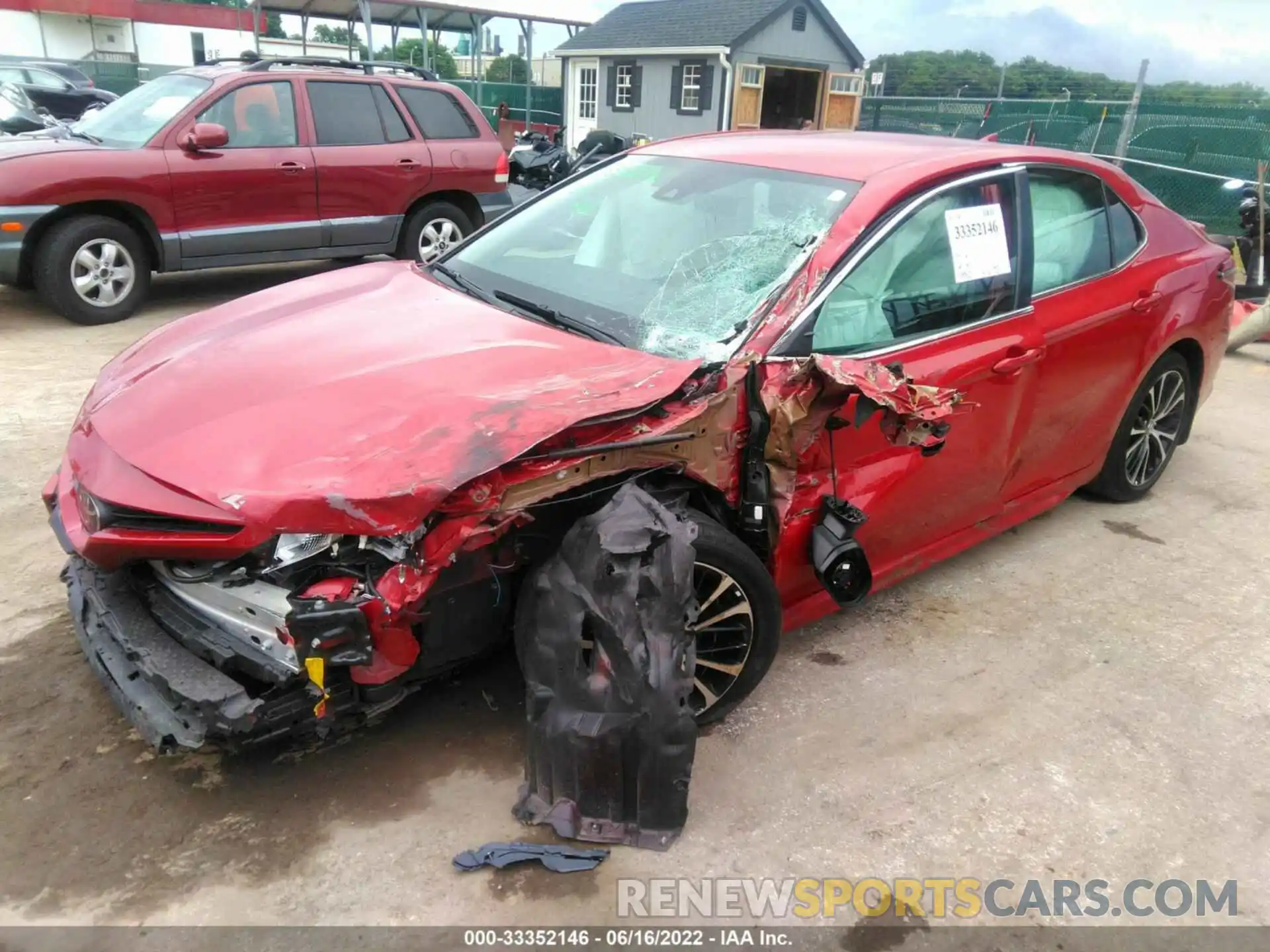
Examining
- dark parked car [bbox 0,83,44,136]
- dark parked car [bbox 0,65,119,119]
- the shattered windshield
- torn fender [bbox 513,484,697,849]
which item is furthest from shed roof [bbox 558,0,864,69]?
torn fender [bbox 513,484,697,849]

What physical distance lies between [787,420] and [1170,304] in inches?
97.5

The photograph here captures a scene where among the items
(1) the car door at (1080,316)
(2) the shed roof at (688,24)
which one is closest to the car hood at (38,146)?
(1) the car door at (1080,316)

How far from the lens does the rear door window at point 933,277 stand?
9.70 feet

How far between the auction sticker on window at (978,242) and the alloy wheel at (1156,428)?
1373mm

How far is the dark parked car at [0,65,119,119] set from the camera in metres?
19.2

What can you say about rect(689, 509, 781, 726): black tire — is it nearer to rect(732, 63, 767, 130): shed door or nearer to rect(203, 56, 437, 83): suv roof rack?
rect(203, 56, 437, 83): suv roof rack

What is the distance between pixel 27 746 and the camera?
8.70 feet

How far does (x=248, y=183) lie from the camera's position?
709 centimetres

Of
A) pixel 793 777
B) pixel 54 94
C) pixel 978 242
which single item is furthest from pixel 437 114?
pixel 54 94

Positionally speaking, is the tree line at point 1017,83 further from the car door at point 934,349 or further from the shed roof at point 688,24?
the car door at point 934,349

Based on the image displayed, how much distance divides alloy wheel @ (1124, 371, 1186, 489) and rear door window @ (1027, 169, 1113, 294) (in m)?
0.81

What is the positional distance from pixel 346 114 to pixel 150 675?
6524 mm

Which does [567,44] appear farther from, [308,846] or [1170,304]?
[308,846]

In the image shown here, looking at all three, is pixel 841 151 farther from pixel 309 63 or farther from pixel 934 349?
pixel 309 63
